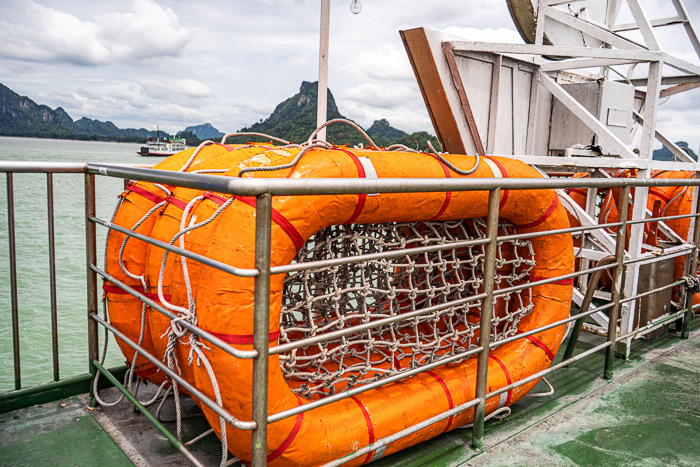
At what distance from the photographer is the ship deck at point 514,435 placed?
1.74 m

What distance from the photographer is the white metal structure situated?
3057mm

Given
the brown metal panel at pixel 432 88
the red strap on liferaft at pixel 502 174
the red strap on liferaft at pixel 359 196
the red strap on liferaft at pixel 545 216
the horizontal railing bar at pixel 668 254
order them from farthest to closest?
1. the brown metal panel at pixel 432 88
2. the horizontal railing bar at pixel 668 254
3. the red strap on liferaft at pixel 545 216
4. the red strap on liferaft at pixel 502 174
5. the red strap on liferaft at pixel 359 196

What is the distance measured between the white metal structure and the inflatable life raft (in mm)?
1040

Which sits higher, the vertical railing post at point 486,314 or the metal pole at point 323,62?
the metal pole at point 323,62

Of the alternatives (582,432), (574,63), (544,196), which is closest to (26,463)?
(582,432)

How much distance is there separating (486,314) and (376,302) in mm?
585

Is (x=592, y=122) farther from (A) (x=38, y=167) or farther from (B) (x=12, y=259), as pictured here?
(B) (x=12, y=259)

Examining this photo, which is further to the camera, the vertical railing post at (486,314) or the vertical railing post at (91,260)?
the vertical railing post at (91,260)

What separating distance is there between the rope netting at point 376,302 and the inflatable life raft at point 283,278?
0.10 m

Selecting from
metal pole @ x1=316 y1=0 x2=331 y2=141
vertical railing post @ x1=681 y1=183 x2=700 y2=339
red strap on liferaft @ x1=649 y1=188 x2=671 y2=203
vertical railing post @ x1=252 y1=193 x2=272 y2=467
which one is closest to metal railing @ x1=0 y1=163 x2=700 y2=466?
vertical railing post @ x1=252 y1=193 x2=272 y2=467

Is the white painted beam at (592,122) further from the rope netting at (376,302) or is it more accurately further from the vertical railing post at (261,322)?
the vertical railing post at (261,322)

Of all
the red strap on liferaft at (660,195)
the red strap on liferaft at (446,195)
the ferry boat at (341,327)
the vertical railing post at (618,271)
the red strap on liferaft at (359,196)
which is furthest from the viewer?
A: the red strap on liferaft at (660,195)

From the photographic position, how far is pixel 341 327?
1.67 meters

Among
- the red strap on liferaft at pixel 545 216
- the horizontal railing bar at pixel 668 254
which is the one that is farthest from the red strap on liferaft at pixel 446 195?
the horizontal railing bar at pixel 668 254
